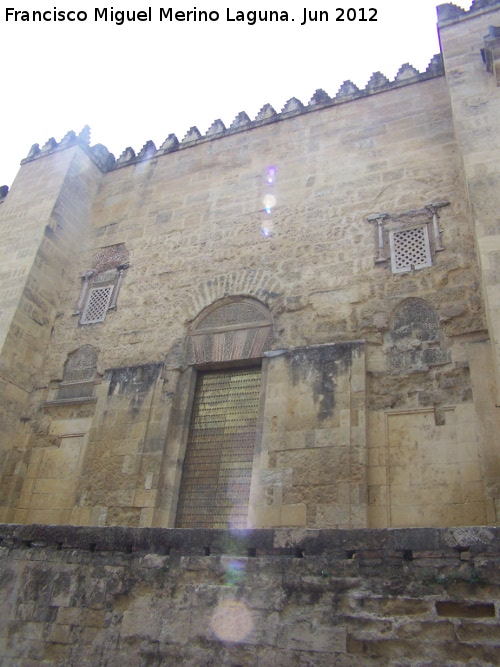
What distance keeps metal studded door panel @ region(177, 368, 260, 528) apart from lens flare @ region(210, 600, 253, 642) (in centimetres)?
254

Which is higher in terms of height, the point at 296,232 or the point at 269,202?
the point at 269,202

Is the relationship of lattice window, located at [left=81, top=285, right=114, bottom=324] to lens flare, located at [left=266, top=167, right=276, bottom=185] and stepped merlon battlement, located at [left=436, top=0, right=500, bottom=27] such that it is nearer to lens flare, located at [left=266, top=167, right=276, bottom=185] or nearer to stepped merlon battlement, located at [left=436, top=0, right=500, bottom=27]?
lens flare, located at [left=266, top=167, right=276, bottom=185]

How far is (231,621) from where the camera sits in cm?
363

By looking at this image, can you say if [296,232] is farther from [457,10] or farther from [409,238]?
[457,10]

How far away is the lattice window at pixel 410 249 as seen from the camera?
22.6 feet

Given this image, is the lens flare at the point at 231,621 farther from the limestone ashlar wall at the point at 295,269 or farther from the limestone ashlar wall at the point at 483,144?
the limestone ashlar wall at the point at 483,144

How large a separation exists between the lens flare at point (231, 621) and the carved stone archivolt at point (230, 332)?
3.80m

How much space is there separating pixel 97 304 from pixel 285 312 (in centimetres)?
328

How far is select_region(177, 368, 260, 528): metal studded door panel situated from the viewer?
21.5 feet

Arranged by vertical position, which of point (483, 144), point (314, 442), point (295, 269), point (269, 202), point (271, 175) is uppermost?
point (271, 175)

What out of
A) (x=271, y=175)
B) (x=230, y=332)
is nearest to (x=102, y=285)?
(x=230, y=332)

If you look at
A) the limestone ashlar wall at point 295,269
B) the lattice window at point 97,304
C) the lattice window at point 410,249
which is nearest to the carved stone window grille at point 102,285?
the lattice window at point 97,304

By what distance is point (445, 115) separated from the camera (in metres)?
7.74

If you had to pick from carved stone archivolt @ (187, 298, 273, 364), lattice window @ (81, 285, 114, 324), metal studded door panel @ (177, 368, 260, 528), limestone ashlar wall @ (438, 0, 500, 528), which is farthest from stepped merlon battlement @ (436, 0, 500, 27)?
lattice window @ (81, 285, 114, 324)
